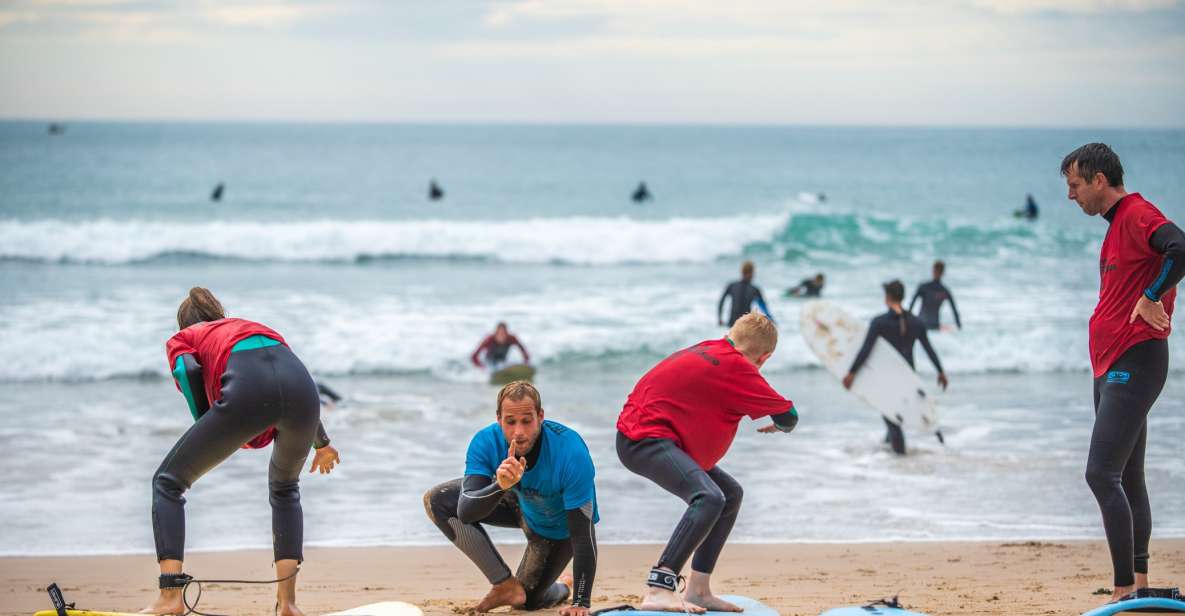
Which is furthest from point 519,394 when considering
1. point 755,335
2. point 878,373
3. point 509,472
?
point 878,373

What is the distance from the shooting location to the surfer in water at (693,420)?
4.16 m

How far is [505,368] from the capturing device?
1290 cm

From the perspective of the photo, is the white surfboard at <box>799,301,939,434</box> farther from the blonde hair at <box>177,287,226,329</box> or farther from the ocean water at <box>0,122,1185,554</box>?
the blonde hair at <box>177,287,226,329</box>

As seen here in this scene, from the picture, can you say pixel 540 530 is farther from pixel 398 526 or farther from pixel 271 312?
pixel 271 312

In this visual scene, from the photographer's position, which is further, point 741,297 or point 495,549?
point 741,297

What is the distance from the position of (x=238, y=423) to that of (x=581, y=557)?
1.34 meters

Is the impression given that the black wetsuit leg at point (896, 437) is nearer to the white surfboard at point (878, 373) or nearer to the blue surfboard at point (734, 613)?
the white surfboard at point (878, 373)

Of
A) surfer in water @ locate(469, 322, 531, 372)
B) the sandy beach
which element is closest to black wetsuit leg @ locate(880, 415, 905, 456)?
the sandy beach

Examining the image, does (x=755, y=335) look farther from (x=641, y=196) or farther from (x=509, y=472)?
(x=641, y=196)

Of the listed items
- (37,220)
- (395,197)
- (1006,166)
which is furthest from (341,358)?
(1006,166)

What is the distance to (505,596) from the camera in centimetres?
458

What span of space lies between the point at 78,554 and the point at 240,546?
34.8 inches

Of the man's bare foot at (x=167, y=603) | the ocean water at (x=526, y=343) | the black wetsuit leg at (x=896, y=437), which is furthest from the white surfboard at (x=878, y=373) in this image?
the man's bare foot at (x=167, y=603)

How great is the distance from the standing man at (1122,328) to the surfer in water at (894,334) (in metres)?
4.87
